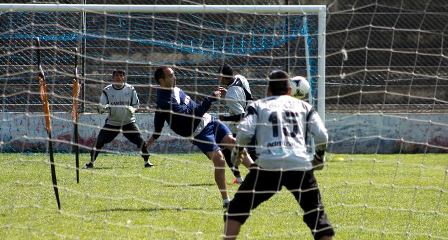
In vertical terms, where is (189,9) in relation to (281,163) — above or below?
above

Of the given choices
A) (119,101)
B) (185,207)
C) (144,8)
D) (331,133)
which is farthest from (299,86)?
(331,133)

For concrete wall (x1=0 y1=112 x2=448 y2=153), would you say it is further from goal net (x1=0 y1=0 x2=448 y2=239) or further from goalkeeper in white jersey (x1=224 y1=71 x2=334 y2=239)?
goalkeeper in white jersey (x1=224 y1=71 x2=334 y2=239)

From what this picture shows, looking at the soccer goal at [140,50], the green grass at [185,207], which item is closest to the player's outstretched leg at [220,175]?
the green grass at [185,207]

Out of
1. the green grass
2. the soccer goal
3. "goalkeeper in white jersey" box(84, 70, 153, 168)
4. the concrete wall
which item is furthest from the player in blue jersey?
the concrete wall

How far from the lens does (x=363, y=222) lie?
33.4 feet

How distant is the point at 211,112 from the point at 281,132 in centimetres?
1066

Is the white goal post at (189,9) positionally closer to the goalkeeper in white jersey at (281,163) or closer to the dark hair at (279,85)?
the dark hair at (279,85)

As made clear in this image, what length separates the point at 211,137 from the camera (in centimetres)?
1155

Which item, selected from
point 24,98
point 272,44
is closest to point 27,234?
point 272,44

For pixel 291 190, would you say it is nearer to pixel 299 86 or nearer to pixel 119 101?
pixel 299 86

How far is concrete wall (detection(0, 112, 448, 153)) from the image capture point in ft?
63.0

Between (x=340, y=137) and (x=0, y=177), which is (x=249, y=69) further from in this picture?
(x=0, y=177)

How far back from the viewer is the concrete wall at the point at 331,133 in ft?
63.0

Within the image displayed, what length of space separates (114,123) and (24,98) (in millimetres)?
3085
